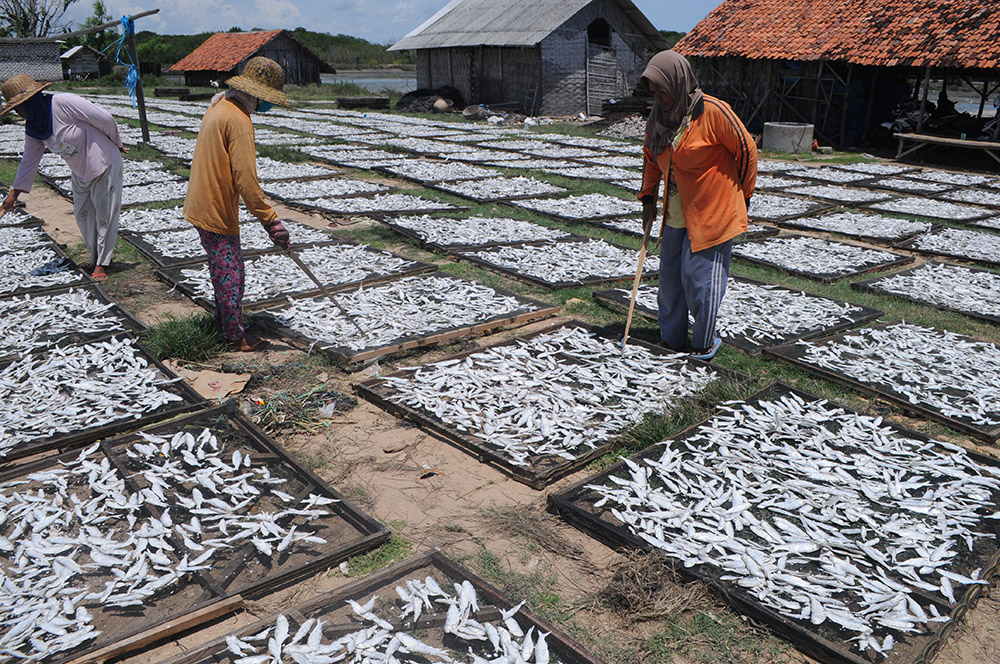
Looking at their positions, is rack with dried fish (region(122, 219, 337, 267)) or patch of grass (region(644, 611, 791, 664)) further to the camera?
rack with dried fish (region(122, 219, 337, 267))

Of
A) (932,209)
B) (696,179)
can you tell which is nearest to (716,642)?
(696,179)

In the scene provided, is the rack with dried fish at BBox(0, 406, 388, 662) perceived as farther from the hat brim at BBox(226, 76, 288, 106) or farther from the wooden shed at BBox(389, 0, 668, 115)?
the wooden shed at BBox(389, 0, 668, 115)

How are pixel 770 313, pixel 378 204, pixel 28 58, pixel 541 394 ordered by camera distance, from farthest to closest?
pixel 28 58
pixel 378 204
pixel 770 313
pixel 541 394

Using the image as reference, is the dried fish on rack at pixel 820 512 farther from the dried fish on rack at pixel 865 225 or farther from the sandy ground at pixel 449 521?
the dried fish on rack at pixel 865 225

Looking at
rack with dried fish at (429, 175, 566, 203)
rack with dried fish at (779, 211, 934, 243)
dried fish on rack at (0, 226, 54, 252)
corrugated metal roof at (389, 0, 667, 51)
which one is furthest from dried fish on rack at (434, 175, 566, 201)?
corrugated metal roof at (389, 0, 667, 51)

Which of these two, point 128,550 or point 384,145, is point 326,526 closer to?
point 128,550

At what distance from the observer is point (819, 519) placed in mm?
2826

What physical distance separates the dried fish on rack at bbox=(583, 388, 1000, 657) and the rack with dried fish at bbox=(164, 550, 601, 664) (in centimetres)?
65

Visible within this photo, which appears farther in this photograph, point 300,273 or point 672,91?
point 300,273

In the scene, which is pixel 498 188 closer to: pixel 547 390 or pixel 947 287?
pixel 947 287

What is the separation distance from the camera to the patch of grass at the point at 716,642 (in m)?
2.25

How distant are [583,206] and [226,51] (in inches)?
1303

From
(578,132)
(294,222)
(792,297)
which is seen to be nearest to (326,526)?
(792,297)

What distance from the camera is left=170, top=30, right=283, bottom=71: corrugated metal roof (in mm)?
33800
